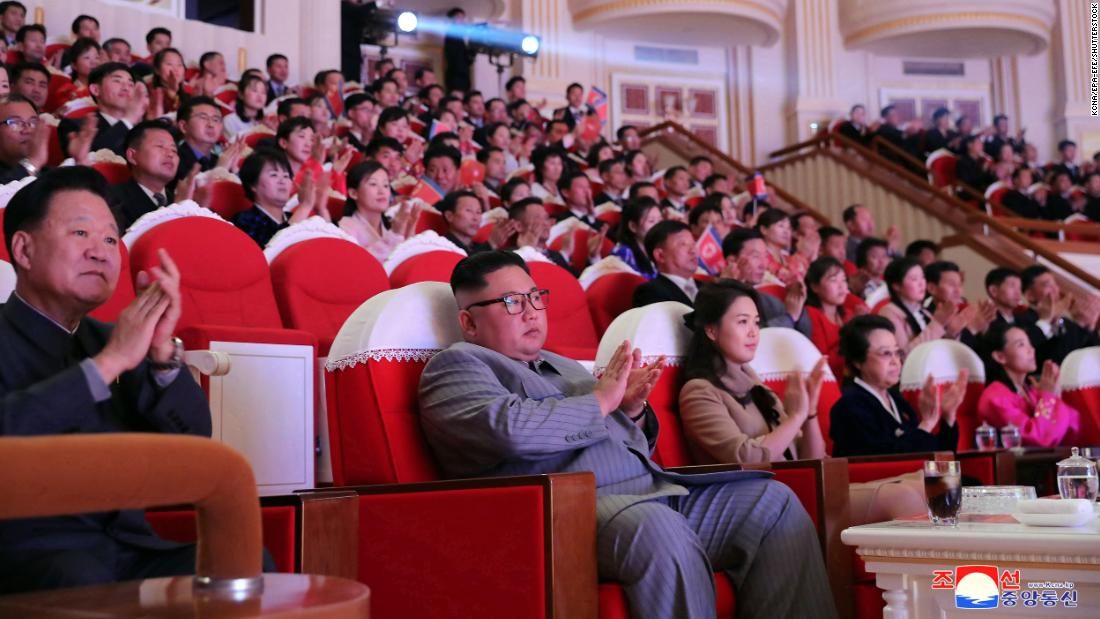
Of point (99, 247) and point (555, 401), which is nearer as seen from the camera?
point (99, 247)

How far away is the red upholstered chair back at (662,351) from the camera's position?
2.21 meters

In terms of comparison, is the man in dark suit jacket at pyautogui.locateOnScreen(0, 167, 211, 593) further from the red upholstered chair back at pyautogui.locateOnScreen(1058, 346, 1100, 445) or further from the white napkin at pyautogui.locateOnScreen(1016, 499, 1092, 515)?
the red upholstered chair back at pyautogui.locateOnScreen(1058, 346, 1100, 445)

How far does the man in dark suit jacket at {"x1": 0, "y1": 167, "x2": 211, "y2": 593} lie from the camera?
1106 millimetres

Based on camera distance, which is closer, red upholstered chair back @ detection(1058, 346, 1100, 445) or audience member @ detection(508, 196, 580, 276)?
red upholstered chair back @ detection(1058, 346, 1100, 445)

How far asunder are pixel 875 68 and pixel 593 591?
9520 millimetres

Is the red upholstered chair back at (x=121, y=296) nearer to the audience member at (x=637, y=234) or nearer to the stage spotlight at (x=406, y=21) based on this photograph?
the audience member at (x=637, y=234)

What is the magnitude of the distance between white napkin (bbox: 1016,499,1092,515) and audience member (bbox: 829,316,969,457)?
1.00 meters

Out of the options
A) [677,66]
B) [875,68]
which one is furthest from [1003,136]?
[677,66]

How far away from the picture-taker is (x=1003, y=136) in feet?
28.0

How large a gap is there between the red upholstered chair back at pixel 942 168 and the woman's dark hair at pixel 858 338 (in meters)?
5.74

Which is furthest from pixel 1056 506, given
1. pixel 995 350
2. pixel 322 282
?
pixel 995 350

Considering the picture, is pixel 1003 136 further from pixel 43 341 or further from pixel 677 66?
pixel 43 341

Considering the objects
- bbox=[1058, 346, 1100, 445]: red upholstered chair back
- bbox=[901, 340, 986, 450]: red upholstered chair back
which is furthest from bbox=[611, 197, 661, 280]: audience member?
bbox=[1058, 346, 1100, 445]: red upholstered chair back

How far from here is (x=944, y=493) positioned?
1509mm
